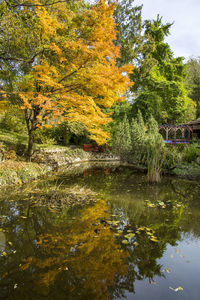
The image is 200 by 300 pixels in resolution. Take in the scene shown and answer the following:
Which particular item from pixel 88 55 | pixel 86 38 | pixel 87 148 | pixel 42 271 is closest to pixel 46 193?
pixel 42 271

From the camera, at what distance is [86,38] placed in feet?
20.7

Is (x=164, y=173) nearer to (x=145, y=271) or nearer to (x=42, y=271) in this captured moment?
(x=145, y=271)

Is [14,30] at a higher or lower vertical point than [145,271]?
higher

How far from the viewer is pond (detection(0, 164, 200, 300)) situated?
2.15 metres

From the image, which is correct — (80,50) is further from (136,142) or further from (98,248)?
(136,142)

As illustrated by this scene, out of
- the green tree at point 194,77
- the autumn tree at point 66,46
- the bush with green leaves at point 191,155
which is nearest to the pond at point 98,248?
the autumn tree at point 66,46

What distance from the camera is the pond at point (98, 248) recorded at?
215 cm

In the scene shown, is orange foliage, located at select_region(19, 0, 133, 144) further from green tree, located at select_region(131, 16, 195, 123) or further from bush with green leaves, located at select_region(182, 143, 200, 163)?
green tree, located at select_region(131, 16, 195, 123)

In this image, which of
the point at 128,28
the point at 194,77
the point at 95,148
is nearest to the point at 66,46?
the point at 95,148

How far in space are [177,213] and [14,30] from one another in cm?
760

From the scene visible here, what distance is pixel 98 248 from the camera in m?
2.88

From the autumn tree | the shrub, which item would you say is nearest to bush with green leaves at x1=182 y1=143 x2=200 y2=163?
the shrub

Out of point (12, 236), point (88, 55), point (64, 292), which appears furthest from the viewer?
point (88, 55)

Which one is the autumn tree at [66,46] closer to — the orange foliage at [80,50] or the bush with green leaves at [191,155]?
the orange foliage at [80,50]
